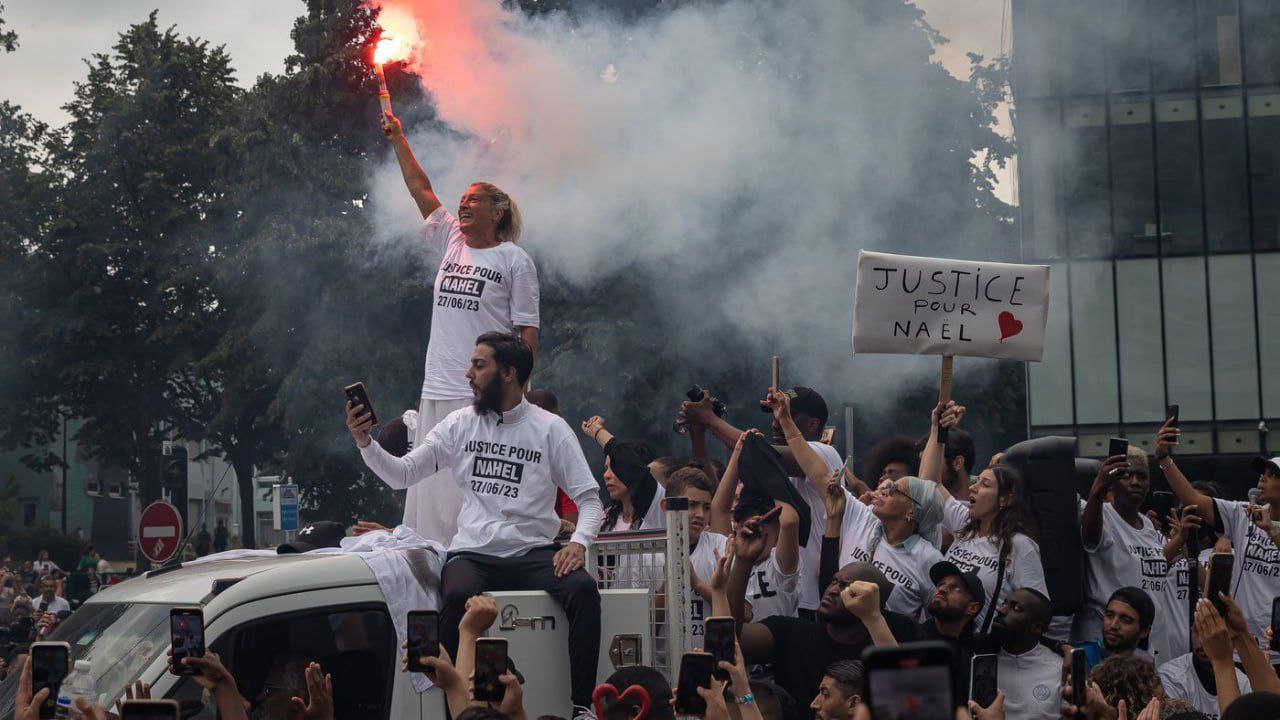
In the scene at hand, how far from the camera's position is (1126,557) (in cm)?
702

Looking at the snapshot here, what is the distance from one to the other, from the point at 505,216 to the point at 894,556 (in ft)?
8.20

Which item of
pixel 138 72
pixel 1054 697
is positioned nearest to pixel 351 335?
pixel 138 72

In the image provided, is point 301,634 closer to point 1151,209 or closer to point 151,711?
point 151,711

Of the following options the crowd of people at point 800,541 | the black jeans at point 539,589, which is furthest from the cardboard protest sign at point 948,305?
the black jeans at point 539,589

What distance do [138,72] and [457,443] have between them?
2667 centimetres

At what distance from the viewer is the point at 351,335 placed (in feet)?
73.9

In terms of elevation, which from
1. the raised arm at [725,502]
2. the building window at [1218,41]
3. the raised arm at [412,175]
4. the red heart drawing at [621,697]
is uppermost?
the building window at [1218,41]

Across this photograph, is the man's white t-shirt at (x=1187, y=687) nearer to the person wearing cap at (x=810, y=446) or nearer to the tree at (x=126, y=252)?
the person wearing cap at (x=810, y=446)

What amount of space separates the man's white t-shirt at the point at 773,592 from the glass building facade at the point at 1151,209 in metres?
16.2

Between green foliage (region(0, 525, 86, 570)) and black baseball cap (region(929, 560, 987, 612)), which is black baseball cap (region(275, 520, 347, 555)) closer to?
black baseball cap (region(929, 560, 987, 612))

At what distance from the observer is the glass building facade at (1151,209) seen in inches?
862

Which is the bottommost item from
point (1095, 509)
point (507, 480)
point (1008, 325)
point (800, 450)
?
point (1095, 509)

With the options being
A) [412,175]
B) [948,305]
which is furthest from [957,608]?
[412,175]

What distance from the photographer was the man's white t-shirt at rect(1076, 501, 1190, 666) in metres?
6.92
